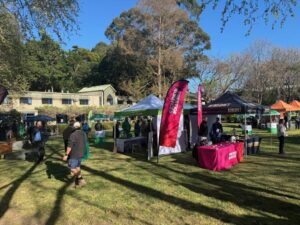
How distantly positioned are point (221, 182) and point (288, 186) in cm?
162

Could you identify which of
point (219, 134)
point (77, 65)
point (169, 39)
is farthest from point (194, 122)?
point (77, 65)

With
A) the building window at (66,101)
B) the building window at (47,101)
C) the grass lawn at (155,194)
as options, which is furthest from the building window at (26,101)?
the grass lawn at (155,194)

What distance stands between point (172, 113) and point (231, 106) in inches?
136

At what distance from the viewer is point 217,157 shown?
35.3 ft

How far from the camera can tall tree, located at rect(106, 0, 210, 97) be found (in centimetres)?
4891

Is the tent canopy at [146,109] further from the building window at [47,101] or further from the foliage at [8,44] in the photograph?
the building window at [47,101]

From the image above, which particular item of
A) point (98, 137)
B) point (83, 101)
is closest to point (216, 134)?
point (98, 137)

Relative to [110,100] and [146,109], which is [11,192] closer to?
[146,109]

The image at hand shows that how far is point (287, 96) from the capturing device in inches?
2019

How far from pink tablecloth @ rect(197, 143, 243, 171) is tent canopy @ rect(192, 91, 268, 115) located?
2603 mm

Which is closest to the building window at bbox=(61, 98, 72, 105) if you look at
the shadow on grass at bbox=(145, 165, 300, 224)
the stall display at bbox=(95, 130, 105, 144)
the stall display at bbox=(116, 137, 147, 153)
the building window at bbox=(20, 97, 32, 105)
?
the building window at bbox=(20, 97, 32, 105)

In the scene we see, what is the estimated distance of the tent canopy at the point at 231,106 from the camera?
46.4 feet

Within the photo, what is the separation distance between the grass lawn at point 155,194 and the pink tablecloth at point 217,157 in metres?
0.31

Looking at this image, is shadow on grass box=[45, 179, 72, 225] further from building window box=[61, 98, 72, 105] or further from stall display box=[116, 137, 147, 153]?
building window box=[61, 98, 72, 105]
